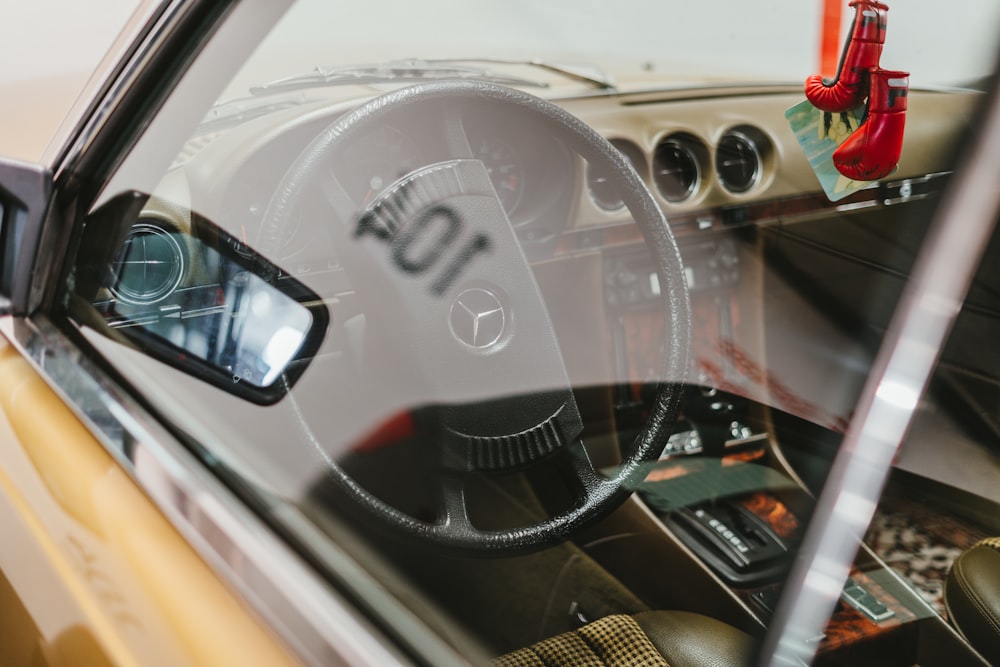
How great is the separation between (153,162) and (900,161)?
3.11 ft

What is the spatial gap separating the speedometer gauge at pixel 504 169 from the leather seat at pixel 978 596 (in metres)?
0.91

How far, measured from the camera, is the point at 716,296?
2643 millimetres

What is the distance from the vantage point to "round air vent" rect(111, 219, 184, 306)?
4.22 ft

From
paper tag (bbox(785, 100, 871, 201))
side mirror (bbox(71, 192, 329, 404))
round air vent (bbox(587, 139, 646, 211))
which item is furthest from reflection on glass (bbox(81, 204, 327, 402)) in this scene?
round air vent (bbox(587, 139, 646, 211))

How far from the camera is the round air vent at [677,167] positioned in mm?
2533

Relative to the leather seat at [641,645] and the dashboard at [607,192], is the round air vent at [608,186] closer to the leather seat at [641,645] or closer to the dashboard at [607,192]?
the dashboard at [607,192]

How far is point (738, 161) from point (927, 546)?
55.9 inches

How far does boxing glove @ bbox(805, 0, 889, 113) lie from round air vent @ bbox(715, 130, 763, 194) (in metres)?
1.64

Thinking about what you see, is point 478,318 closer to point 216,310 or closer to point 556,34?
point 216,310

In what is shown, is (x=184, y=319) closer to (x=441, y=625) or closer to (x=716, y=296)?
(x=441, y=625)

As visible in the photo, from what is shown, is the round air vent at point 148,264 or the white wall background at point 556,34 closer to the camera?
the white wall background at point 556,34

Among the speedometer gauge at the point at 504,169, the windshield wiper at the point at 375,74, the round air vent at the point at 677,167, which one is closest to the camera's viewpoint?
the speedometer gauge at the point at 504,169

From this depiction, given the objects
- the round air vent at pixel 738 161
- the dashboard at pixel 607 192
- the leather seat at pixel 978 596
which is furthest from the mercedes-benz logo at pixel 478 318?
the round air vent at pixel 738 161

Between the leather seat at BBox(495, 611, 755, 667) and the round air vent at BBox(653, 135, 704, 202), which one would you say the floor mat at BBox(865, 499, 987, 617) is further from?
the round air vent at BBox(653, 135, 704, 202)
